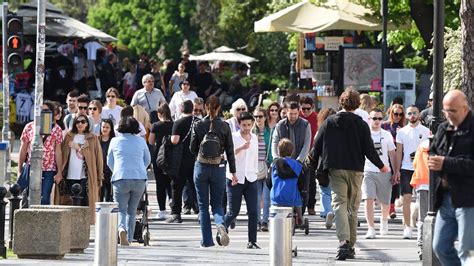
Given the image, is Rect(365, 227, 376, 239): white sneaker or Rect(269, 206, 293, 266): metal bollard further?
Rect(365, 227, 376, 239): white sneaker

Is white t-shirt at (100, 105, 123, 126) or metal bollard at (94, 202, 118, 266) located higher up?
white t-shirt at (100, 105, 123, 126)

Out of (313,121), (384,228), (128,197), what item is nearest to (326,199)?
(384,228)

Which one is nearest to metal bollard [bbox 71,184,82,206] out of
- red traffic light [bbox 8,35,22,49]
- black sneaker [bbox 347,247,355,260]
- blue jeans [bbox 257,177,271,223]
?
blue jeans [bbox 257,177,271,223]

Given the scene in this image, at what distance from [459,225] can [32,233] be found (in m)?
5.58

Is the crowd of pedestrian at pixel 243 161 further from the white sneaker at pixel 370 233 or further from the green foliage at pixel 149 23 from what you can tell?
the green foliage at pixel 149 23

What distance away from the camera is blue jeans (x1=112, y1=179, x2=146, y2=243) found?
17.5 meters

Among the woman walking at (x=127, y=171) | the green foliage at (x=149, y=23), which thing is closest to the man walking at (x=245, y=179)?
the woman walking at (x=127, y=171)

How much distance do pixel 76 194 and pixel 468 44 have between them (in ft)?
15.9

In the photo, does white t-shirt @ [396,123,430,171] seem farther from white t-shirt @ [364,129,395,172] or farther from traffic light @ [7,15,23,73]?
traffic light @ [7,15,23,73]

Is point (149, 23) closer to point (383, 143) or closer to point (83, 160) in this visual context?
point (383, 143)

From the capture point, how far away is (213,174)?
1750 centimetres

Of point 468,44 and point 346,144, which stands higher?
point 468,44

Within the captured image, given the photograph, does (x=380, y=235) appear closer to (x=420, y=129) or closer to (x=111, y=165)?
(x=420, y=129)

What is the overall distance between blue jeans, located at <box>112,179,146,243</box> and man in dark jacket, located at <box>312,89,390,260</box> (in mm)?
2350
